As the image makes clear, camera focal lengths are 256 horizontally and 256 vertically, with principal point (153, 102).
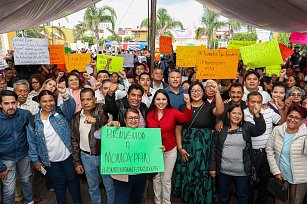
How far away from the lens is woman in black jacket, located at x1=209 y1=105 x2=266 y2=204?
118 inches

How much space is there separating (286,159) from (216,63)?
1.82m

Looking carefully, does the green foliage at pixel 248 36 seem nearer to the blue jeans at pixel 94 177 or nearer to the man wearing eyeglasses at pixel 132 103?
the man wearing eyeglasses at pixel 132 103

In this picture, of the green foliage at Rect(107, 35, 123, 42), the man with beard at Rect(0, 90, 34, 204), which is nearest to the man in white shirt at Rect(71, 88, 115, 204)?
the man with beard at Rect(0, 90, 34, 204)

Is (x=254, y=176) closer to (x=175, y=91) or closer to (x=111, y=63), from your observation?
(x=175, y=91)

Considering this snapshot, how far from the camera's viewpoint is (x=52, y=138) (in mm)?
3057

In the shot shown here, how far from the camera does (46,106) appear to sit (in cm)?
302

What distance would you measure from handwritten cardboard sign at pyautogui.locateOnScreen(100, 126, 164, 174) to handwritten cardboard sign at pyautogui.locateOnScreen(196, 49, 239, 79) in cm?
169

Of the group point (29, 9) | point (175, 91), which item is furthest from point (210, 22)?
point (175, 91)

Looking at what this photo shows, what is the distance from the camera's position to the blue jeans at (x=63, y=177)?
124 inches

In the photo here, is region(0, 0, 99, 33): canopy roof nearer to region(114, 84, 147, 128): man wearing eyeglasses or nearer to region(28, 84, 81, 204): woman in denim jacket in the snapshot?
region(28, 84, 81, 204): woman in denim jacket

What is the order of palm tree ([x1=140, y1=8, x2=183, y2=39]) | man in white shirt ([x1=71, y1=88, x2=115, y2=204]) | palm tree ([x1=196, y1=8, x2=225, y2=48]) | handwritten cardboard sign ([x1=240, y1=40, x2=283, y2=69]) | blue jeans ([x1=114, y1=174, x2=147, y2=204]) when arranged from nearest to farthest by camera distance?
blue jeans ([x1=114, y1=174, x2=147, y2=204]) → man in white shirt ([x1=71, y1=88, x2=115, y2=204]) → handwritten cardboard sign ([x1=240, y1=40, x2=283, y2=69]) → palm tree ([x1=196, y1=8, x2=225, y2=48]) → palm tree ([x1=140, y1=8, x2=183, y2=39])

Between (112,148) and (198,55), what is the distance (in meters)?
2.20

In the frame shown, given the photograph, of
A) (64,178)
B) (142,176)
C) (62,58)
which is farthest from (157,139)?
(62,58)

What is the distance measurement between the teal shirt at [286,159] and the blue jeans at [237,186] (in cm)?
43
